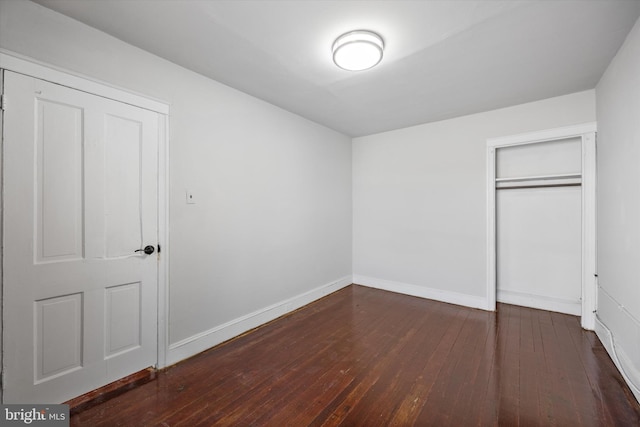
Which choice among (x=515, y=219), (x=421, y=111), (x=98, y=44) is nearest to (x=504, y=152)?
(x=515, y=219)

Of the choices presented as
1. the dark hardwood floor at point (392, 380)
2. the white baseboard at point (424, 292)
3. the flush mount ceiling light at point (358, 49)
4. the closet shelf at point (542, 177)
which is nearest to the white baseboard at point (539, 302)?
the dark hardwood floor at point (392, 380)

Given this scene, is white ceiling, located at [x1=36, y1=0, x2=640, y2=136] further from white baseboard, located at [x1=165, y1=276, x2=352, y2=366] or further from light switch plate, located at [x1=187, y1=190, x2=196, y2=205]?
white baseboard, located at [x1=165, y1=276, x2=352, y2=366]

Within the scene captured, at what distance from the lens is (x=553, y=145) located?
3.31m

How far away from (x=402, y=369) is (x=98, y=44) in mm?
3450

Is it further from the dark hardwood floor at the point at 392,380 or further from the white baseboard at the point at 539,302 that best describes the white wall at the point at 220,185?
the white baseboard at the point at 539,302

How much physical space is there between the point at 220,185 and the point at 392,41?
1991 mm

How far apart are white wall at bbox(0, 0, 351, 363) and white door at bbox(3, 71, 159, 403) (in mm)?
215

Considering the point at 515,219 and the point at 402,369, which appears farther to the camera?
the point at 515,219

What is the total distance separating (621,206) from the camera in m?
2.15

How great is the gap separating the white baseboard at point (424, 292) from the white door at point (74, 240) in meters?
3.23

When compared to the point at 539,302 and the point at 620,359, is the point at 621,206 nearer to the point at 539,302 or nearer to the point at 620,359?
the point at 620,359

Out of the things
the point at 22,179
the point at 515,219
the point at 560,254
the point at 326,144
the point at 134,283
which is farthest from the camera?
the point at 326,144

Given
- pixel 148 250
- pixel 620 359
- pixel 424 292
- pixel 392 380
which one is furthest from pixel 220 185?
pixel 620 359

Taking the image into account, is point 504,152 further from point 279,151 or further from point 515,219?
point 279,151
